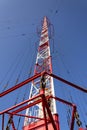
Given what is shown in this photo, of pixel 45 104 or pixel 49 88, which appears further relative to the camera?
pixel 49 88

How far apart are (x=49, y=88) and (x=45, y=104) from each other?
8890 millimetres

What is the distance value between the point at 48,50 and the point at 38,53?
4.87ft

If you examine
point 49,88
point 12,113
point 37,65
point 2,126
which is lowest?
point 2,126

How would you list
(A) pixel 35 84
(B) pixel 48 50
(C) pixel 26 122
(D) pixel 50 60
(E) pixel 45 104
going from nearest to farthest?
(E) pixel 45 104 < (C) pixel 26 122 < (A) pixel 35 84 < (D) pixel 50 60 < (B) pixel 48 50

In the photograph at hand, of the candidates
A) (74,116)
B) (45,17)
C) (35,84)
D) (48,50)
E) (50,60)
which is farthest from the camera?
(45,17)

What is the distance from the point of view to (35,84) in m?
21.2

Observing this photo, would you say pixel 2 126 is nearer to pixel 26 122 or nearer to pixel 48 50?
pixel 26 122

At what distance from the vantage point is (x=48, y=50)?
25078 millimetres

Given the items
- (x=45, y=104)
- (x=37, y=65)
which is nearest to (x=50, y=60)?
(x=37, y=65)

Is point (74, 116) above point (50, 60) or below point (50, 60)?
below

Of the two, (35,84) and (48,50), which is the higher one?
(48,50)

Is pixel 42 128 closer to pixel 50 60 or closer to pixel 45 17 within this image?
pixel 50 60

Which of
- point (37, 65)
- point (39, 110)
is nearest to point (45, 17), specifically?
point (37, 65)

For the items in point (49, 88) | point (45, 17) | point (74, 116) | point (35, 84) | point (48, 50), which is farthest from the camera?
point (45, 17)
